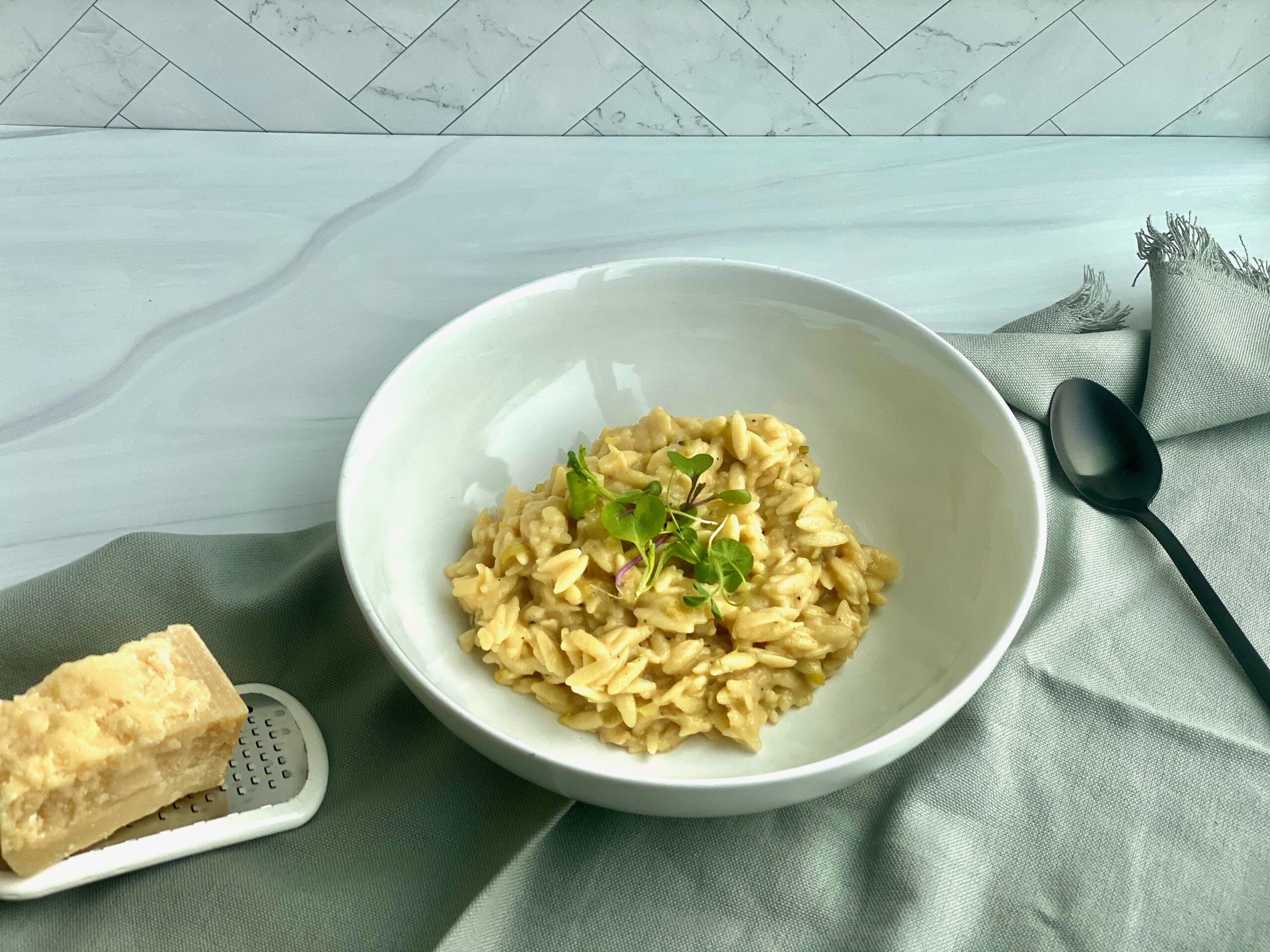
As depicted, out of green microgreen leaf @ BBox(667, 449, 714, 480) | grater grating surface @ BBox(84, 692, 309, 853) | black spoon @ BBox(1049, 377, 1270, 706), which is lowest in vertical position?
grater grating surface @ BBox(84, 692, 309, 853)

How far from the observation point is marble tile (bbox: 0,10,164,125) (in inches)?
89.9

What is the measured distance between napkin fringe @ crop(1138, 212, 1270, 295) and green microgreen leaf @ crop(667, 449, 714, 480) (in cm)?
106

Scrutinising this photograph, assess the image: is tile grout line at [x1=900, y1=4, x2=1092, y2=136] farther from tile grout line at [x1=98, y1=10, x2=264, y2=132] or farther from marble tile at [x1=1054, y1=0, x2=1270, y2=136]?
tile grout line at [x1=98, y1=10, x2=264, y2=132]

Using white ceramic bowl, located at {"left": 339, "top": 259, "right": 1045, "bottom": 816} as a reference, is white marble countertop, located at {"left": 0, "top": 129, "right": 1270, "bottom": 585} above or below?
below

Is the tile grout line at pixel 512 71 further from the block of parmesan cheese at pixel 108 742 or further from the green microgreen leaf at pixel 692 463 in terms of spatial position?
the block of parmesan cheese at pixel 108 742

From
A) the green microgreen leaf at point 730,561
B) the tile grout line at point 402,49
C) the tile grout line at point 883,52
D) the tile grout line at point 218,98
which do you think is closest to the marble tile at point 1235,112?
the tile grout line at point 883,52

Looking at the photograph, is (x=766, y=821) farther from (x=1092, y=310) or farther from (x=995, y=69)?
(x=995, y=69)

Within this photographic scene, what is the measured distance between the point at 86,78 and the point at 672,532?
1803 mm

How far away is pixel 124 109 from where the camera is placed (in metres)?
2.43

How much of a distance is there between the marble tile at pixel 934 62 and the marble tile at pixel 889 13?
0.9 inches

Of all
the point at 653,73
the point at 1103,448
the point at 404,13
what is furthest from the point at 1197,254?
the point at 404,13

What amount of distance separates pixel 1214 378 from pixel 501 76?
1606 mm

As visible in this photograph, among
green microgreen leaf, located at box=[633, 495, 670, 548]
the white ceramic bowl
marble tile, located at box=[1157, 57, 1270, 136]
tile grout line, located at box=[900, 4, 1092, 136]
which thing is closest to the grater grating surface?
the white ceramic bowl

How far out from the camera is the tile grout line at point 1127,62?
2543mm
